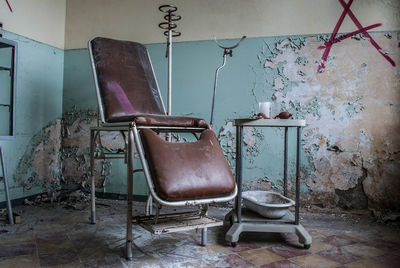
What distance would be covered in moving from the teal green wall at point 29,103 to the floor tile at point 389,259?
3066mm

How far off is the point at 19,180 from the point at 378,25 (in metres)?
3.67

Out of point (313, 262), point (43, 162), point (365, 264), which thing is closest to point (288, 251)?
point (313, 262)

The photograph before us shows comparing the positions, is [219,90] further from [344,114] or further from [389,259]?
[389,259]


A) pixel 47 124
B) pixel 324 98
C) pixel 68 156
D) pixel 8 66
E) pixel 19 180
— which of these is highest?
pixel 8 66

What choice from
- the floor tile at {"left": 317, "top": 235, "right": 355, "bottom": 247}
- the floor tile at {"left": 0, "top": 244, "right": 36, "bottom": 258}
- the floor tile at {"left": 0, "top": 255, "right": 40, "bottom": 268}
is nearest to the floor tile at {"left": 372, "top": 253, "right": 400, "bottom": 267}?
the floor tile at {"left": 317, "top": 235, "right": 355, "bottom": 247}

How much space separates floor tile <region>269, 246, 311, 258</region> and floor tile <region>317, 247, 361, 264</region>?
10 centimetres

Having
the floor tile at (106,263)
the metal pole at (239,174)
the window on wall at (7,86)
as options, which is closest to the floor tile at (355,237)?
the metal pole at (239,174)

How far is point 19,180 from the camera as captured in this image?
3121mm

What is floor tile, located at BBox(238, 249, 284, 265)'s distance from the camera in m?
1.82

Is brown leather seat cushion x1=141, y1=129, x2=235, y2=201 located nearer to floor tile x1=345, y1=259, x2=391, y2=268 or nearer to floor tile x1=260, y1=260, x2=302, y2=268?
floor tile x1=260, y1=260, x2=302, y2=268

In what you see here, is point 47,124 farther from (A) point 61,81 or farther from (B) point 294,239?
(B) point 294,239

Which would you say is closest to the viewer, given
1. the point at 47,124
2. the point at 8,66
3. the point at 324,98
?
the point at 8,66

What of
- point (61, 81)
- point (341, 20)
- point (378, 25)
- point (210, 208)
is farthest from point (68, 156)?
point (378, 25)

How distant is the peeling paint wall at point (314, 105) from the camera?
2814 mm
